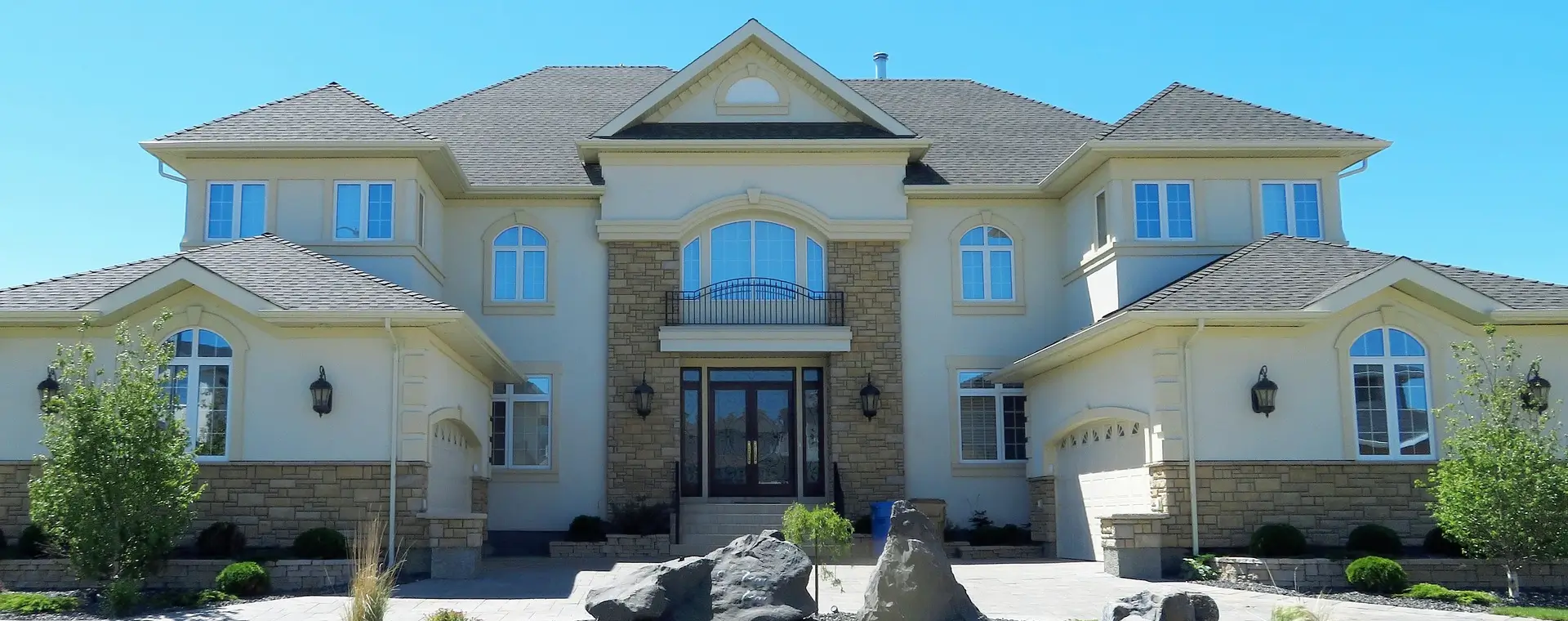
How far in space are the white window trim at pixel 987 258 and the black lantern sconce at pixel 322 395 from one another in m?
10.6

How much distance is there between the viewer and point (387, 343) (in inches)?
631

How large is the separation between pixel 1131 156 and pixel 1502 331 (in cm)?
568

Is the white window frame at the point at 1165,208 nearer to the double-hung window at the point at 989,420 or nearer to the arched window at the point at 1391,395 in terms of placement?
the double-hung window at the point at 989,420

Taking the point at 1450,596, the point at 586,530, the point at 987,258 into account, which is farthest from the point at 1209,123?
the point at 586,530

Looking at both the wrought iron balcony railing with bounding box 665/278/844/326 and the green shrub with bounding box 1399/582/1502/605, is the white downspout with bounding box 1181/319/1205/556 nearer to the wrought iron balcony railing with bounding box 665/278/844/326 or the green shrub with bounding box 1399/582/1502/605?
the green shrub with bounding box 1399/582/1502/605

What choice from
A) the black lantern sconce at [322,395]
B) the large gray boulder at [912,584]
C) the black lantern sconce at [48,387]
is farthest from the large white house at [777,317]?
the large gray boulder at [912,584]

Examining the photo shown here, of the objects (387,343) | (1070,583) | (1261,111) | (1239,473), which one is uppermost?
(1261,111)

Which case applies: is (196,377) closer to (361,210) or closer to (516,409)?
(361,210)

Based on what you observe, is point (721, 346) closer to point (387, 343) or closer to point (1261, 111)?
point (387, 343)

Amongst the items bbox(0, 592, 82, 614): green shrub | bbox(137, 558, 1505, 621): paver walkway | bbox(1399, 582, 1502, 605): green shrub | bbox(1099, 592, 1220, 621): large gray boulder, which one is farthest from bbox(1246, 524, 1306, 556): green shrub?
bbox(0, 592, 82, 614): green shrub

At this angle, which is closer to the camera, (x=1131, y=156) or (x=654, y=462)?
(x=1131, y=156)

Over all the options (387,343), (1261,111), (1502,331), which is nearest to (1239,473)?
(1502,331)

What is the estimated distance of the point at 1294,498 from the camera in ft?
52.2

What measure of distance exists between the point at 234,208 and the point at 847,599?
1191cm
